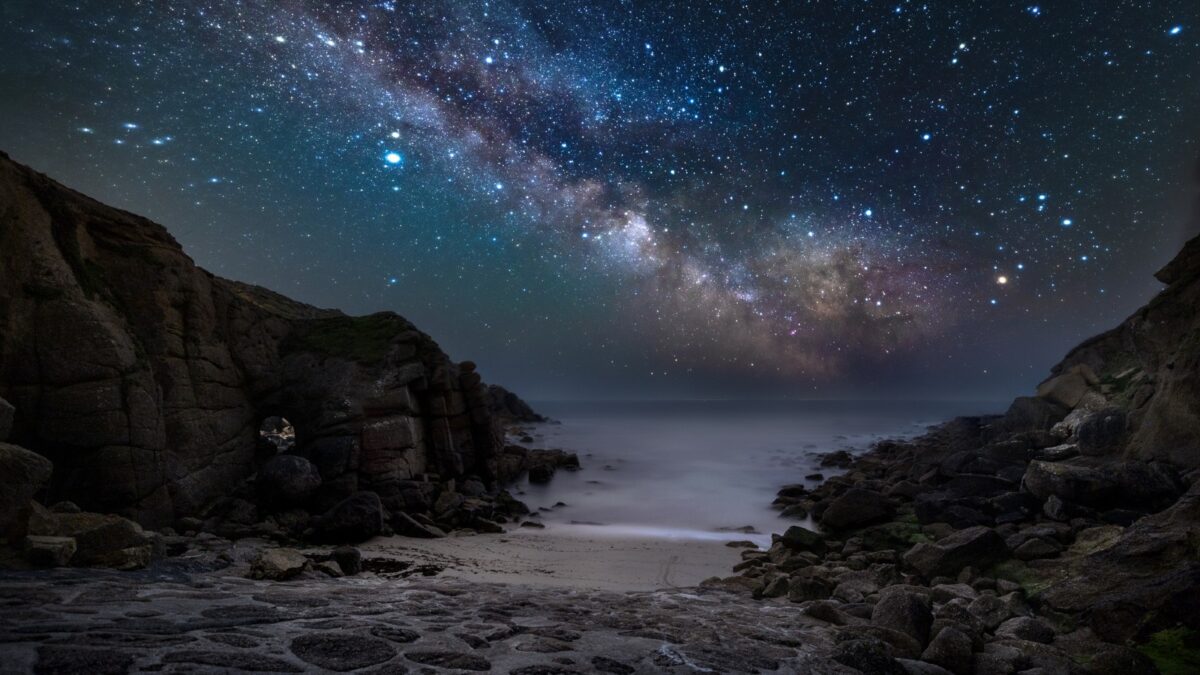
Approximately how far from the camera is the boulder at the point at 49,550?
6270 millimetres

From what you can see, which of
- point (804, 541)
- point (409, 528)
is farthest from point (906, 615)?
point (409, 528)

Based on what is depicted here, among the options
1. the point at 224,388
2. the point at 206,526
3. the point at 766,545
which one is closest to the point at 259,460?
the point at 224,388

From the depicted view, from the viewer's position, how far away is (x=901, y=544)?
13.5 metres

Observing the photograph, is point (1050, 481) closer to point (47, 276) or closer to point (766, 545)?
point (766, 545)

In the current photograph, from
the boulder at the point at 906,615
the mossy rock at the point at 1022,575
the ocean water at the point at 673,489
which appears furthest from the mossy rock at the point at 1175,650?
the ocean water at the point at 673,489

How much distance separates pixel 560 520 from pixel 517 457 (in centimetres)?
1069

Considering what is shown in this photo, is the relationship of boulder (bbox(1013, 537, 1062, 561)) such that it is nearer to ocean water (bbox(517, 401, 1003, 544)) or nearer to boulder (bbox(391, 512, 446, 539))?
ocean water (bbox(517, 401, 1003, 544))

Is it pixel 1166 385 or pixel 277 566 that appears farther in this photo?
pixel 1166 385

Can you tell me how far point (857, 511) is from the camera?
1559cm

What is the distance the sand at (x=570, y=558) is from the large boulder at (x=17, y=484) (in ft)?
23.3

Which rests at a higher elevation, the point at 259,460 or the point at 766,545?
the point at 259,460

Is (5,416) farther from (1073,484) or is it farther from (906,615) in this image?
(1073,484)

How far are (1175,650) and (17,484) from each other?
13907 millimetres

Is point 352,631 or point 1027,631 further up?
point 352,631
